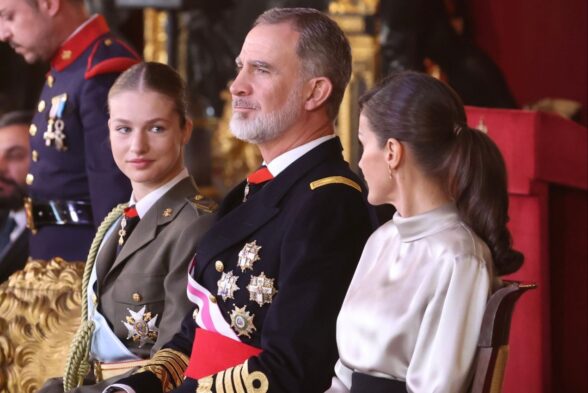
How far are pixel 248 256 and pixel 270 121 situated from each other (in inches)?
11.5

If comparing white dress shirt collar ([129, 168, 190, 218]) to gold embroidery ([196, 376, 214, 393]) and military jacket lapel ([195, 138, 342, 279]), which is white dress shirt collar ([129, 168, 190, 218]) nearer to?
military jacket lapel ([195, 138, 342, 279])

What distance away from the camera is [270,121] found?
2605mm

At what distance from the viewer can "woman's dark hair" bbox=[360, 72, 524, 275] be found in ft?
7.11

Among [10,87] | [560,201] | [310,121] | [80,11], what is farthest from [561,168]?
[10,87]

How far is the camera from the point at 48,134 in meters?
3.54

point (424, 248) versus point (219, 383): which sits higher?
point (424, 248)

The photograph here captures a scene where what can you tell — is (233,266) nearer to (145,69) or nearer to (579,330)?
(145,69)

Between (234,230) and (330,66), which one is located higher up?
(330,66)

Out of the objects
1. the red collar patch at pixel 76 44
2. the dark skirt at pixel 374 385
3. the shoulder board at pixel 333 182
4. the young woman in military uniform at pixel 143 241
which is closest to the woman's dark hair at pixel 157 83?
the young woman in military uniform at pixel 143 241

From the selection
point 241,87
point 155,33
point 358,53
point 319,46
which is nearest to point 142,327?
point 241,87

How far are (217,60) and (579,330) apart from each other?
443 cm

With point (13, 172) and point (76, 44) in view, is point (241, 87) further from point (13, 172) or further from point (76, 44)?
point (13, 172)

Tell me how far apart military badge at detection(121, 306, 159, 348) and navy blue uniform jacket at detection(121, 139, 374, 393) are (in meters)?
0.19

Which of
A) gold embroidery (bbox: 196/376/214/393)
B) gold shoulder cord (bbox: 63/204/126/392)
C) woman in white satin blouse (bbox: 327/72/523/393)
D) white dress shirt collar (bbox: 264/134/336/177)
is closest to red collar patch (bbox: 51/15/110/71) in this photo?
gold shoulder cord (bbox: 63/204/126/392)
